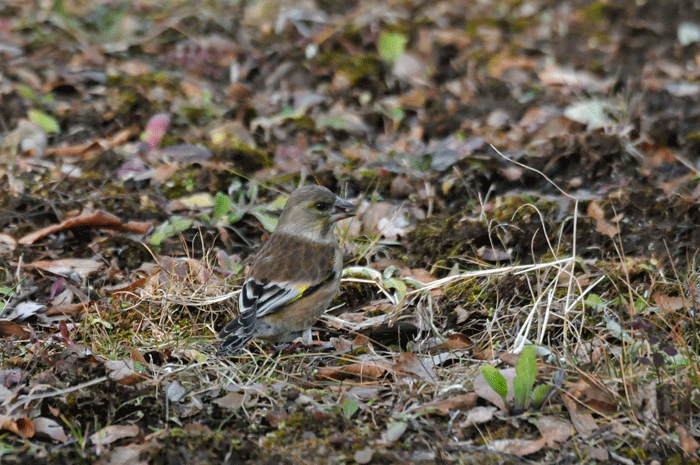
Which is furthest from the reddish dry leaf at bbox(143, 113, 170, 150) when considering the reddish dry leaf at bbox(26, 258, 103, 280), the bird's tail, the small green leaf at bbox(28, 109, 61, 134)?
the bird's tail

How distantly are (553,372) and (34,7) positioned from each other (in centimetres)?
848

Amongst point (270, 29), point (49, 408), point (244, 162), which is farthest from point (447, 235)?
point (270, 29)

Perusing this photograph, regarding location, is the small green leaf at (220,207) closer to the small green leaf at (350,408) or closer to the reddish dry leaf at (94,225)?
the reddish dry leaf at (94,225)

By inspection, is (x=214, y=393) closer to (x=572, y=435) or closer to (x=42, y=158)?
(x=572, y=435)

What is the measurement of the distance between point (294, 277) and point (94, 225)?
1939 millimetres

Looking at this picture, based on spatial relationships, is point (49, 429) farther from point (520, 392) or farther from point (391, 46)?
point (391, 46)

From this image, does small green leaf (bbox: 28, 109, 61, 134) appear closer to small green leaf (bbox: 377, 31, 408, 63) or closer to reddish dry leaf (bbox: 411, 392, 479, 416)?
small green leaf (bbox: 377, 31, 408, 63)

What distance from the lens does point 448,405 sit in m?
4.11

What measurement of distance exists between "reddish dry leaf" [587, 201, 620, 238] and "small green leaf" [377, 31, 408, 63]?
3572 mm

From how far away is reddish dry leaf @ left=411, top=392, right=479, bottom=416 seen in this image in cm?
410

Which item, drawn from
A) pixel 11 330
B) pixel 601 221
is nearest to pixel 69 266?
pixel 11 330

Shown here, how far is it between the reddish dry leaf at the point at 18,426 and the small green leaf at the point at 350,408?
1459 mm

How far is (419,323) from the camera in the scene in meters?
4.99

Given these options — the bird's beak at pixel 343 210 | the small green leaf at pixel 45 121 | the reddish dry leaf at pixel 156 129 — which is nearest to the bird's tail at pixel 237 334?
the bird's beak at pixel 343 210
